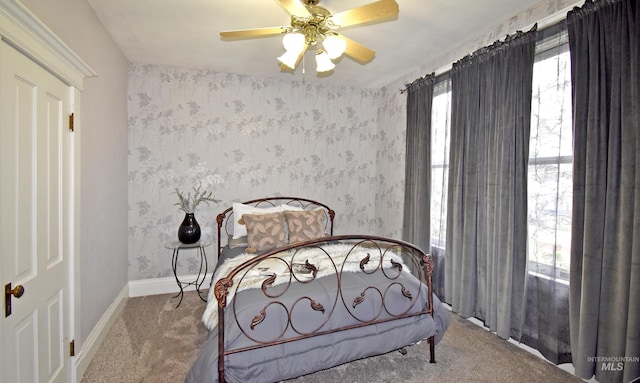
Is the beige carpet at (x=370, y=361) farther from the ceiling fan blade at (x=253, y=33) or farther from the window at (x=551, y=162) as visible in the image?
the ceiling fan blade at (x=253, y=33)

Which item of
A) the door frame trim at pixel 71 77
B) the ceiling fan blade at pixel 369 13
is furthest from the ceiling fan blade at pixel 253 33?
the door frame trim at pixel 71 77

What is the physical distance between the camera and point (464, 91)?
2.96 metres

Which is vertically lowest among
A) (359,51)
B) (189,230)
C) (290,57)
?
(189,230)

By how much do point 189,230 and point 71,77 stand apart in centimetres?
186

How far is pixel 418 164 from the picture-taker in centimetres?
360

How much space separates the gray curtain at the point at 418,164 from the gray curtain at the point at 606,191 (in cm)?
151

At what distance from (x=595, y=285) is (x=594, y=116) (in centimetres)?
106

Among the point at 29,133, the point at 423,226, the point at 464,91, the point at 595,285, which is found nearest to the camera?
the point at 29,133

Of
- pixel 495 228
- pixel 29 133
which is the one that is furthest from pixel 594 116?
pixel 29 133

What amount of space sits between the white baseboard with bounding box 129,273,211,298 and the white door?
1.64 metres

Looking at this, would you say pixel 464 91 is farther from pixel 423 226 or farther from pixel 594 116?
pixel 423 226

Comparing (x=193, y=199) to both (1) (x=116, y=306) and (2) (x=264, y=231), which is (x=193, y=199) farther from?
(1) (x=116, y=306)

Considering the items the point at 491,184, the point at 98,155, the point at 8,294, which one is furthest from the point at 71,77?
the point at 491,184

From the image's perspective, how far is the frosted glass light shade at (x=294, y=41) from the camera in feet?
6.57
